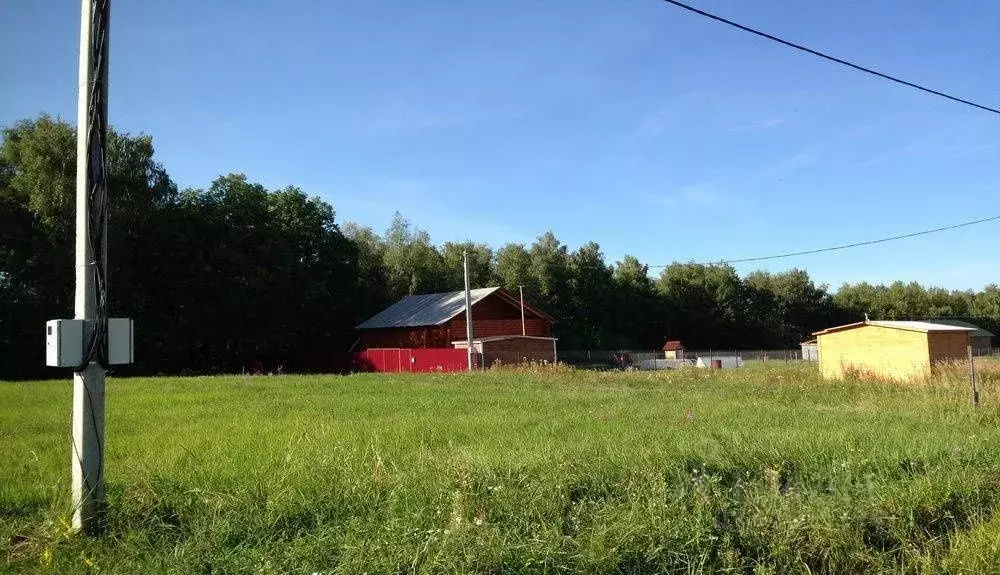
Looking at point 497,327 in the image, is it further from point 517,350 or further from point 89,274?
point 89,274

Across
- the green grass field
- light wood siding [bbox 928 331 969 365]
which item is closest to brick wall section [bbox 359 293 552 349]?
light wood siding [bbox 928 331 969 365]

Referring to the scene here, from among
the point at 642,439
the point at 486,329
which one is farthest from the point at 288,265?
the point at 642,439

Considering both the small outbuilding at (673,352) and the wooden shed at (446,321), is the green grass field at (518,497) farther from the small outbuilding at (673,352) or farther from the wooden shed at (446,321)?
the small outbuilding at (673,352)

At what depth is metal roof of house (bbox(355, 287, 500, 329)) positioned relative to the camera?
46469 mm

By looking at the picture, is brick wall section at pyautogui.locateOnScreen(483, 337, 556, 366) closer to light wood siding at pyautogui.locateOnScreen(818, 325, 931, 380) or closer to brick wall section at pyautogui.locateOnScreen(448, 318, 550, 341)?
brick wall section at pyautogui.locateOnScreen(448, 318, 550, 341)

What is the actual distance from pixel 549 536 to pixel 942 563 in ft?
11.3

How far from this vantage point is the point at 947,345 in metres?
21.5

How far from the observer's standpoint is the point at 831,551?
607 centimetres

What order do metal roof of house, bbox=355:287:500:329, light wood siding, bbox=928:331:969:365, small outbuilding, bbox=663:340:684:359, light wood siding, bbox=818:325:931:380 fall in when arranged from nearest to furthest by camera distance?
light wood siding, bbox=928:331:969:365
light wood siding, bbox=818:325:931:380
metal roof of house, bbox=355:287:500:329
small outbuilding, bbox=663:340:684:359

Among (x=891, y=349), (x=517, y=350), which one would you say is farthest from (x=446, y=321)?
(x=891, y=349)

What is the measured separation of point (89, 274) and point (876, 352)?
2375 cm

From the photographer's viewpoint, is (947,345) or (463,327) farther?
(463,327)

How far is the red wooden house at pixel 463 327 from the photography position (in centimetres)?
4550

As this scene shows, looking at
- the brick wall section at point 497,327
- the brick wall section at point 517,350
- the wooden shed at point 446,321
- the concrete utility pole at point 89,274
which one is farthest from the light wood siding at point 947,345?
the brick wall section at point 497,327
